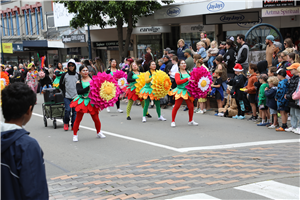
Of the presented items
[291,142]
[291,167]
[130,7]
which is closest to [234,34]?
[130,7]

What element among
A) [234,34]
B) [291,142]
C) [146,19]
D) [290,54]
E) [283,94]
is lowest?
[291,142]

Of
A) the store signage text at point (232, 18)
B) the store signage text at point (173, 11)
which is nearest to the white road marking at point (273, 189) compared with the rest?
the store signage text at point (232, 18)

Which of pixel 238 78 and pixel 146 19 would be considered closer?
pixel 238 78

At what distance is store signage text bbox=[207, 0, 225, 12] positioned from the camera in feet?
61.0

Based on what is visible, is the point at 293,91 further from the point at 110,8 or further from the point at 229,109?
the point at 110,8

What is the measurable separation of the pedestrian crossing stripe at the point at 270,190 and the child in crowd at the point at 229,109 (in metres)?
6.58

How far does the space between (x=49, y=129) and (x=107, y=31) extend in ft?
65.8

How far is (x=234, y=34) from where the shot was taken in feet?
66.5

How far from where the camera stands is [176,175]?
5.97 meters

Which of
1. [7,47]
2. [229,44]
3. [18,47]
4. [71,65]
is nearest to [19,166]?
Result: [71,65]

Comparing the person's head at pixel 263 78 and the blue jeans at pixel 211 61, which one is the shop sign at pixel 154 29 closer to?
the blue jeans at pixel 211 61

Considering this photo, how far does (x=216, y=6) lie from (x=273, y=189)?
15.2 meters

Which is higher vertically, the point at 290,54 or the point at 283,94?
the point at 290,54

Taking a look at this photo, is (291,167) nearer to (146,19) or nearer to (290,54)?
(290,54)
